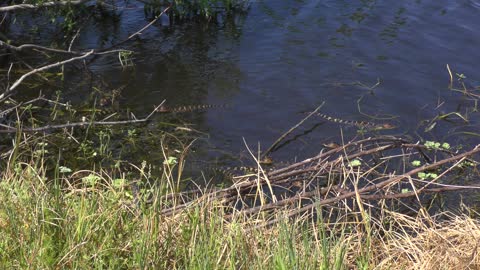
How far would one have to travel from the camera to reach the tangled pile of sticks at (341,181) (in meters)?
4.98

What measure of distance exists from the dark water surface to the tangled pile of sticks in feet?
2.18

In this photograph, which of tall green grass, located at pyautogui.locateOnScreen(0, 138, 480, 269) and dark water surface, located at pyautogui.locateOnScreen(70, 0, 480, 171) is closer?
tall green grass, located at pyautogui.locateOnScreen(0, 138, 480, 269)

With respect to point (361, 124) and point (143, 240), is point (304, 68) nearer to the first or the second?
point (361, 124)

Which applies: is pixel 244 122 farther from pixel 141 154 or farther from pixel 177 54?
pixel 177 54

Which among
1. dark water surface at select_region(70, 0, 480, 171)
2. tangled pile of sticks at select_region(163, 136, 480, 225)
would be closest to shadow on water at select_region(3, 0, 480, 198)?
dark water surface at select_region(70, 0, 480, 171)

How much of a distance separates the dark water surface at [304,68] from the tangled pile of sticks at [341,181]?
2.18 feet

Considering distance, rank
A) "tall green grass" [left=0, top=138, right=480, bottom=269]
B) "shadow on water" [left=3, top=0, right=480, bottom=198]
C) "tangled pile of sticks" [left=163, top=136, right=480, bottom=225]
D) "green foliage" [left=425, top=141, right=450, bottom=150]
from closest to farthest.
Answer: "tall green grass" [left=0, top=138, right=480, bottom=269]
"tangled pile of sticks" [left=163, top=136, right=480, bottom=225]
"green foliage" [left=425, top=141, right=450, bottom=150]
"shadow on water" [left=3, top=0, right=480, bottom=198]

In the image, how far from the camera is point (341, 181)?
5.88 meters

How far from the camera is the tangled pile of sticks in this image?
16.4ft

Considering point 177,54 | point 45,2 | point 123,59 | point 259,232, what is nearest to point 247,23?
point 177,54

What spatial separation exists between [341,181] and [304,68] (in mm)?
3153

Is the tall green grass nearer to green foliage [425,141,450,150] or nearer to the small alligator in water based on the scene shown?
green foliage [425,141,450,150]

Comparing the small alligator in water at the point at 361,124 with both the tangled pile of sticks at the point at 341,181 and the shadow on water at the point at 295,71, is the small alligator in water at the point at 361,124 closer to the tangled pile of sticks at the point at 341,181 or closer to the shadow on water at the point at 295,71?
the shadow on water at the point at 295,71

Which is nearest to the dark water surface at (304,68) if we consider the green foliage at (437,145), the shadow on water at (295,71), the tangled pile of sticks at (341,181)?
the shadow on water at (295,71)
